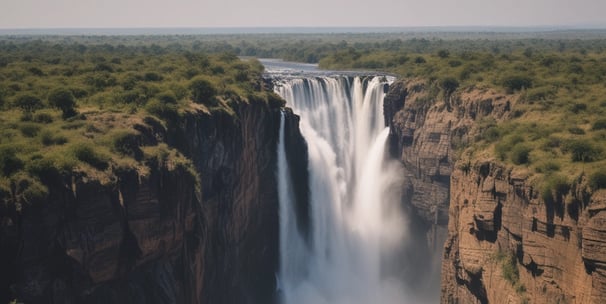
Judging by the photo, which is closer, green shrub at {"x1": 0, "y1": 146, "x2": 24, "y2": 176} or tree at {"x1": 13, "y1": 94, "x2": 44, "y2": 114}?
green shrub at {"x1": 0, "y1": 146, "x2": 24, "y2": 176}

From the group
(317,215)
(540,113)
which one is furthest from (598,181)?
(317,215)

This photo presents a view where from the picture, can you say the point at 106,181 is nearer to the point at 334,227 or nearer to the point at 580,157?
the point at 580,157

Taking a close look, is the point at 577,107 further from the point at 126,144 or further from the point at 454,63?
the point at 126,144

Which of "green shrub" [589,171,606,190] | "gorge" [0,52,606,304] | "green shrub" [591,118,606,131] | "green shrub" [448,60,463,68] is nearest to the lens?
"gorge" [0,52,606,304]

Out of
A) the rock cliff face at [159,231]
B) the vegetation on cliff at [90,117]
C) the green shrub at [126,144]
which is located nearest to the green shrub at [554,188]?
the rock cliff face at [159,231]

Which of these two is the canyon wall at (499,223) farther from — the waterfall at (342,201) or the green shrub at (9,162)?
the green shrub at (9,162)

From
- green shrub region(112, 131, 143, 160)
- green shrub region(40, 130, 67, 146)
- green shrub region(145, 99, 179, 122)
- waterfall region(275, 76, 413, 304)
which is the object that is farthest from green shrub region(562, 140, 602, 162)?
green shrub region(40, 130, 67, 146)

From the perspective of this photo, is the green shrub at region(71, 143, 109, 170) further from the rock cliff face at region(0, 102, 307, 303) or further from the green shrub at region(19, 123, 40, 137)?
the green shrub at region(19, 123, 40, 137)
